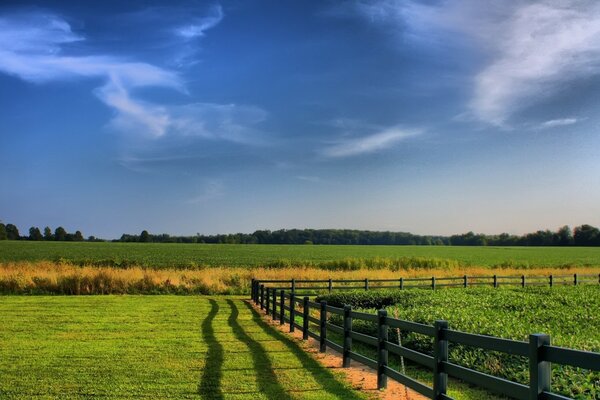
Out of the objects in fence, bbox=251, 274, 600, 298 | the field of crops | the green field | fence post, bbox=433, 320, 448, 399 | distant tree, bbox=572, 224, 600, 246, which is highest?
distant tree, bbox=572, 224, 600, 246

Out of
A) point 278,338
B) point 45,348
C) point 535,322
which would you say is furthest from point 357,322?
point 45,348

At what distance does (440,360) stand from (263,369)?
425cm

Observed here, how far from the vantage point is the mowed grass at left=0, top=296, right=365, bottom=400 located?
8453mm

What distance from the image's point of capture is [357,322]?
16688 millimetres

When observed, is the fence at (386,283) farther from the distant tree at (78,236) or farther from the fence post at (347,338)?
the distant tree at (78,236)

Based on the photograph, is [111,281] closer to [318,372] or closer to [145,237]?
[318,372]

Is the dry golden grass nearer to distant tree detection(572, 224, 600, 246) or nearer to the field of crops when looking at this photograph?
the field of crops

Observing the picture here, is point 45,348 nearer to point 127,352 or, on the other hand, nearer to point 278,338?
point 127,352

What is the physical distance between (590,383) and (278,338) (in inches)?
304

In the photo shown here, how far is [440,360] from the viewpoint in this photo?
674cm

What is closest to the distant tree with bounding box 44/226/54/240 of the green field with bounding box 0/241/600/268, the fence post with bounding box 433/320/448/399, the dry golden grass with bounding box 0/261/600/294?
the green field with bounding box 0/241/600/268

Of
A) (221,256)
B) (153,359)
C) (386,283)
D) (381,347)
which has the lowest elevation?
(221,256)

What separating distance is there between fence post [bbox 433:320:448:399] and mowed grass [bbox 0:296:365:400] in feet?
6.28

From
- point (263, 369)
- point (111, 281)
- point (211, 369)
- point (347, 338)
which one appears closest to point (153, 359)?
point (211, 369)
